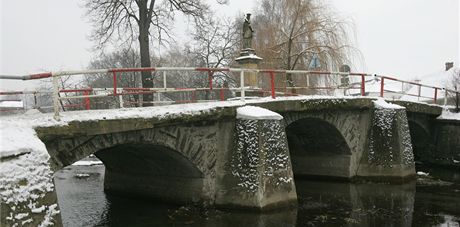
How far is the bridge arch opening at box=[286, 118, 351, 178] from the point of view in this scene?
15.6 metres

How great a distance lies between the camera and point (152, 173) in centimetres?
1277

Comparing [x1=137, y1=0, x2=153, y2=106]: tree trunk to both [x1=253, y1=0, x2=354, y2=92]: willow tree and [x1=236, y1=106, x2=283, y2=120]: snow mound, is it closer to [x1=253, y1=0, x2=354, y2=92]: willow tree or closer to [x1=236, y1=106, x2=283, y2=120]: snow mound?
[x1=253, y1=0, x2=354, y2=92]: willow tree

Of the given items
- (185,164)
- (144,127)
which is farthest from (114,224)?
(144,127)

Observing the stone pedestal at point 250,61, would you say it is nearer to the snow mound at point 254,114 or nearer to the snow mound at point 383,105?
the snow mound at point 254,114

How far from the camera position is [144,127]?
901 cm

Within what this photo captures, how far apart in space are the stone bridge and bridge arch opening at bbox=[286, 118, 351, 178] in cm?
4

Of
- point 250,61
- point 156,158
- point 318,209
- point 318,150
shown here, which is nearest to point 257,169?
point 318,209

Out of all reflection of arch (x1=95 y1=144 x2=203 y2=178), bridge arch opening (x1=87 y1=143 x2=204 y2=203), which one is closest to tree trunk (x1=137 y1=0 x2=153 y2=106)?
bridge arch opening (x1=87 y1=143 x2=204 y2=203)

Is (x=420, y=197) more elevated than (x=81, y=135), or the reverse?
(x=81, y=135)

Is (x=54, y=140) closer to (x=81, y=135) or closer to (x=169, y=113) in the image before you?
(x=81, y=135)

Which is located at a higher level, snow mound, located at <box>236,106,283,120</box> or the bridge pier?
snow mound, located at <box>236,106,283,120</box>

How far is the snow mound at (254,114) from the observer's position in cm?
1102

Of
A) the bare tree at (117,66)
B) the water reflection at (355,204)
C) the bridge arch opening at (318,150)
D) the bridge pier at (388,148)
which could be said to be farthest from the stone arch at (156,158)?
the bare tree at (117,66)

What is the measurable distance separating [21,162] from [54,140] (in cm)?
157
